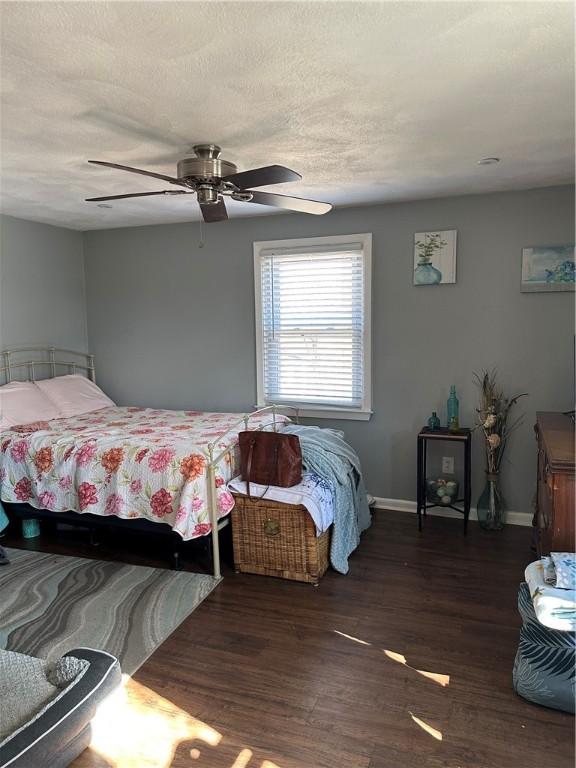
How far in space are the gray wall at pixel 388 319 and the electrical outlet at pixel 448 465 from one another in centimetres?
19

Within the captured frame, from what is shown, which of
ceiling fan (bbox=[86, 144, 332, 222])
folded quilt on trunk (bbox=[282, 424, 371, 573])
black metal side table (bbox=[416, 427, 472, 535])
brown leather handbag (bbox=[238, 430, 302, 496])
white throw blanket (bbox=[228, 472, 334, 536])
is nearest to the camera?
ceiling fan (bbox=[86, 144, 332, 222])

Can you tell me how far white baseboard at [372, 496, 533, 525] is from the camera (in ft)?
13.3

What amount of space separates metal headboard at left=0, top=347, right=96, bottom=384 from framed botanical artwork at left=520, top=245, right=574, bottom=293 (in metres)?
4.00

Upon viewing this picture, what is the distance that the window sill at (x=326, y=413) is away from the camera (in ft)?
14.4

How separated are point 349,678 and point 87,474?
2.05 metres

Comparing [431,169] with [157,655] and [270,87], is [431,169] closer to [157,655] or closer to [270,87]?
[270,87]

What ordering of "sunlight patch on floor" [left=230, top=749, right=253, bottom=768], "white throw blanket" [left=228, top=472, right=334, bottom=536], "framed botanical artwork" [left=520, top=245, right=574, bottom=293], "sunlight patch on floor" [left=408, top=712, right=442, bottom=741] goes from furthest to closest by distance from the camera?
"framed botanical artwork" [left=520, top=245, right=574, bottom=293] < "white throw blanket" [left=228, top=472, right=334, bottom=536] < "sunlight patch on floor" [left=408, top=712, right=442, bottom=741] < "sunlight patch on floor" [left=230, top=749, right=253, bottom=768]

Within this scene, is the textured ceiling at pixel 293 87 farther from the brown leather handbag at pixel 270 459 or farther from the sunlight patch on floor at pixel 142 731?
the sunlight patch on floor at pixel 142 731

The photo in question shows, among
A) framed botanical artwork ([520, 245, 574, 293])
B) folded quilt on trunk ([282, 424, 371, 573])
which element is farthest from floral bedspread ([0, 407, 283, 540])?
framed botanical artwork ([520, 245, 574, 293])

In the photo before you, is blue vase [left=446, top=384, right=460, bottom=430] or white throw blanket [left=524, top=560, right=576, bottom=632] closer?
white throw blanket [left=524, top=560, right=576, bottom=632]

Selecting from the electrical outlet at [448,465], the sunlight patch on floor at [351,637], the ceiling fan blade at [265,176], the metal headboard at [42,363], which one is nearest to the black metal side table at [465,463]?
the electrical outlet at [448,465]

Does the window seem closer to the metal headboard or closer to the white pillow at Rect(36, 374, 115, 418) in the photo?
the white pillow at Rect(36, 374, 115, 418)

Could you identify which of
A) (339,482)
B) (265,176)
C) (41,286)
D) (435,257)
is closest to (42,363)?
(41,286)

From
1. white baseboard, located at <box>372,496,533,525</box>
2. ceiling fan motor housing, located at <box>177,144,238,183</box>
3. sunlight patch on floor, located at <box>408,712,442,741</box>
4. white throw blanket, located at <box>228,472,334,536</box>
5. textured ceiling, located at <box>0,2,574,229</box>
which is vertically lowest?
sunlight patch on floor, located at <box>408,712,442,741</box>
